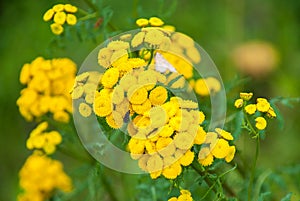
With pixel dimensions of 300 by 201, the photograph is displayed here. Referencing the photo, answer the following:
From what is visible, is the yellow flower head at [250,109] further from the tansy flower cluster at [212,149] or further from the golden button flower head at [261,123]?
the tansy flower cluster at [212,149]

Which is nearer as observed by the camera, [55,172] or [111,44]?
[111,44]

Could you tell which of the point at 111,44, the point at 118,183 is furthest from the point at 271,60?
the point at 111,44

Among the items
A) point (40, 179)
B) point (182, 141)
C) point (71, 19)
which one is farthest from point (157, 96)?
point (40, 179)

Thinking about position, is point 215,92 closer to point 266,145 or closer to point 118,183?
point 118,183

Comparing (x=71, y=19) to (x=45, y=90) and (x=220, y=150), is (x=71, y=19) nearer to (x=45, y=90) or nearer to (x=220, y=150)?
(x=45, y=90)

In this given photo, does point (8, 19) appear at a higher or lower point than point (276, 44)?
higher

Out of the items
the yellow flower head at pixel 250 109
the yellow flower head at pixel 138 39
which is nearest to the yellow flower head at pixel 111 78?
the yellow flower head at pixel 138 39

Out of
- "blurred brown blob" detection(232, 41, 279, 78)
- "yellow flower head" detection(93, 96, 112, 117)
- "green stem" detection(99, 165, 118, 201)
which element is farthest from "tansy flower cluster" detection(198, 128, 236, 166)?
"blurred brown blob" detection(232, 41, 279, 78)
